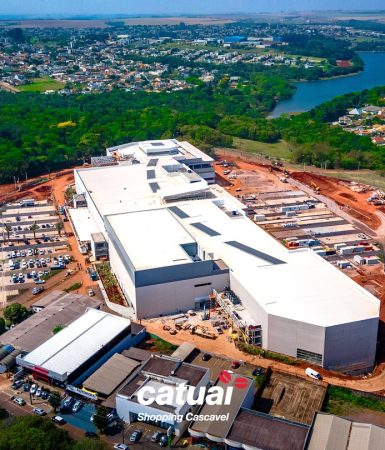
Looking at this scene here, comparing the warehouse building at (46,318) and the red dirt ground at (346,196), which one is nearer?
the warehouse building at (46,318)

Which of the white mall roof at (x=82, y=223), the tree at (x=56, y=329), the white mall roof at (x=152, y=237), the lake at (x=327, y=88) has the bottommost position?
the lake at (x=327, y=88)

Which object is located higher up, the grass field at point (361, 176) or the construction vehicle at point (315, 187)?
the construction vehicle at point (315, 187)

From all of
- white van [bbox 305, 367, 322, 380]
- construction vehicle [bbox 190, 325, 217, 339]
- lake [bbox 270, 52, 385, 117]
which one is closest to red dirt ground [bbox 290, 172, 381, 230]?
construction vehicle [bbox 190, 325, 217, 339]

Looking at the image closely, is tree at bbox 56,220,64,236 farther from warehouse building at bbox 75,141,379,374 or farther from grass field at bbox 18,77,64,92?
grass field at bbox 18,77,64,92

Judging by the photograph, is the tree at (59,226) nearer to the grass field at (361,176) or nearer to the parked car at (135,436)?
the parked car at (135,436)

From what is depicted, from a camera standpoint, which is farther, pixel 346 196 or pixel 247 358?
pixel 346 196

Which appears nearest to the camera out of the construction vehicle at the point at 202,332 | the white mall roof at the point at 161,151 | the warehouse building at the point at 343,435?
the warehouse building at the point at 343,435

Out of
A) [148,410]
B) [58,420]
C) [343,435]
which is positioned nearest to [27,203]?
[58,420]

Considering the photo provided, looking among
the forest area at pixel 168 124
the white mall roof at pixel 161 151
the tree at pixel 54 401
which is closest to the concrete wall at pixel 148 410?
the tree at pixel 54 401

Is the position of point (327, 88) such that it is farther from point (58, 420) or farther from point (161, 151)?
point (58, 420)
